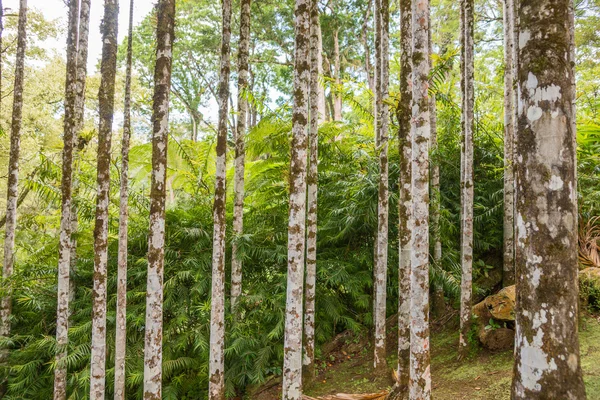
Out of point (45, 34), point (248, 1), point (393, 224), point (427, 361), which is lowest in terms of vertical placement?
point (427, 361)

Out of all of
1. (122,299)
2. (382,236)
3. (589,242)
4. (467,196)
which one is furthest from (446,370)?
(122,299)

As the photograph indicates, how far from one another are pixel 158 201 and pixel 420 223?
2.92m

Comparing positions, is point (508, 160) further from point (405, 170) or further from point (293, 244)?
point (293, 244)

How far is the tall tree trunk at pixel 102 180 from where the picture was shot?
204 inches

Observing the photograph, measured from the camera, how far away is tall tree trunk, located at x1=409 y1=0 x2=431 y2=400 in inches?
142

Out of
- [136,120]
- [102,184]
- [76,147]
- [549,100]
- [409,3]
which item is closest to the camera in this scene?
[549,100]

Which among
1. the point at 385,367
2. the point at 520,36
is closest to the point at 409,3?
the point at 520,36

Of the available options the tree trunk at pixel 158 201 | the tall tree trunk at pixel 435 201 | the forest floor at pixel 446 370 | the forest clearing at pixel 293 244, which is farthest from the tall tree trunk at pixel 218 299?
the tall tree trunk at pixel 435 201

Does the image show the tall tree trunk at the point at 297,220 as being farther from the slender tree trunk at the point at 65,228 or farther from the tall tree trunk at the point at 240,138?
the slender tree trunk at the point at 65,228

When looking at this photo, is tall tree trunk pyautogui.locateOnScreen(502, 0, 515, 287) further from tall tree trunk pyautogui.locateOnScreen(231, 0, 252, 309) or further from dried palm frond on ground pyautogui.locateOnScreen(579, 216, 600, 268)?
tall tree trunk pyautogui.locateOnScreen(231, 0, 252, 309)

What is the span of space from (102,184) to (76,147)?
1.84 metres

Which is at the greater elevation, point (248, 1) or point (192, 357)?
point (248, 1)

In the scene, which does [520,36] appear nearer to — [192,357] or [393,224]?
[393,224]

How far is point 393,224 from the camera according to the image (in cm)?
693
